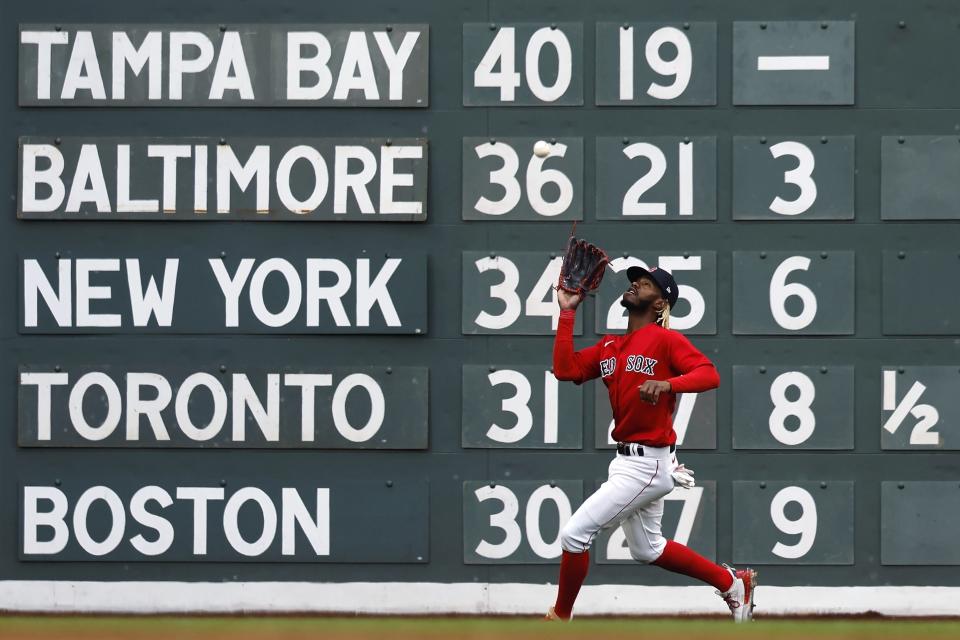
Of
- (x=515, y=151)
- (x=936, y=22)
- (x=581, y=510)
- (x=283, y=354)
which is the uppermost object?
(x=936, y=22)

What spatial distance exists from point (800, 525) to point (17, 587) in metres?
4.02

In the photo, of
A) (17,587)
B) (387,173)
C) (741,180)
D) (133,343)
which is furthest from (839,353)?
(17,587)

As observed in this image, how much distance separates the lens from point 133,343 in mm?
6922

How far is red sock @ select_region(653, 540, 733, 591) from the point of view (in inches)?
242

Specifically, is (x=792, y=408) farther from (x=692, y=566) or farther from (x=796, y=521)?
(x=692, y=566)

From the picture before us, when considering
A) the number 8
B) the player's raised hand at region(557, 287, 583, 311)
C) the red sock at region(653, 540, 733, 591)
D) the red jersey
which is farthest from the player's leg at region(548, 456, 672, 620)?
the number 8

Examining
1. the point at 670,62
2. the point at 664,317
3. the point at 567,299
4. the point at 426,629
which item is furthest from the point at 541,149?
the point at 426,629

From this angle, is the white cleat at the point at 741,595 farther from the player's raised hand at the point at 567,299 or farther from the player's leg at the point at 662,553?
the player's raised hand at the point at 567,299

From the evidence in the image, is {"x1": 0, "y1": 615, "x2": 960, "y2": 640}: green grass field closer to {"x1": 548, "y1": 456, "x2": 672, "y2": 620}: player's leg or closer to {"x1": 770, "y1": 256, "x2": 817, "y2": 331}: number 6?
{"x1": 548, "y1": 456, "x2": 672, "y2": 620}: player's leg

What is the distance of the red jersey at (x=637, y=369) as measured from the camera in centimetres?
599

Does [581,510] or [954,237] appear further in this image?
[954,237]

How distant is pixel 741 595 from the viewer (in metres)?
6.27

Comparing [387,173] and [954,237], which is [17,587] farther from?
[954,237]

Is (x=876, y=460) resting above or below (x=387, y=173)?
below
